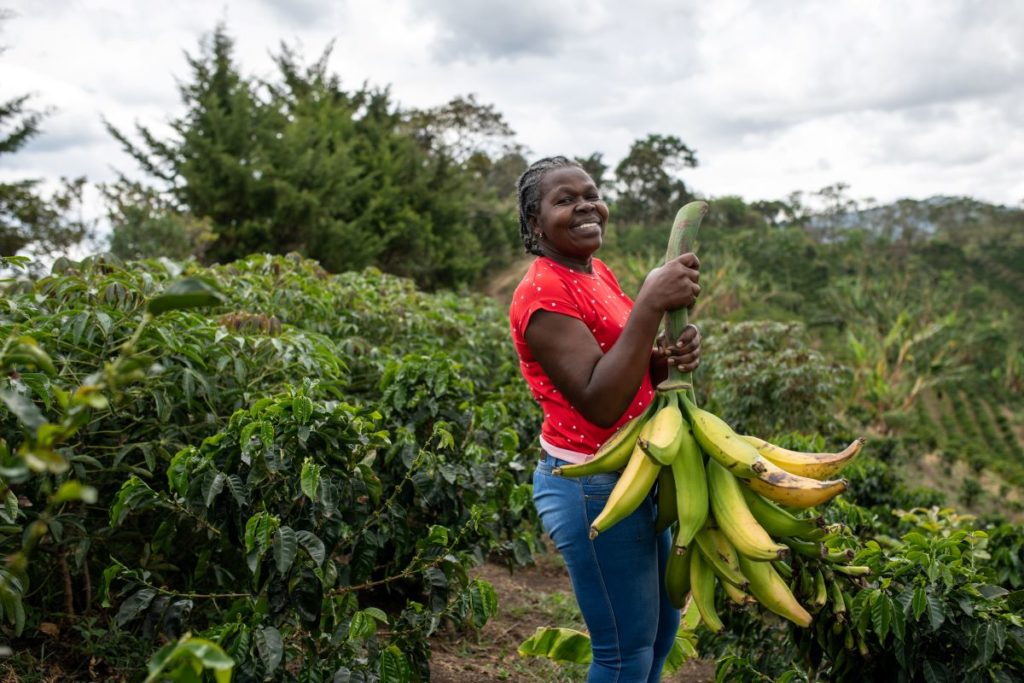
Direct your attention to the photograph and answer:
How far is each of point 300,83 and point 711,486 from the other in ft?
71.4

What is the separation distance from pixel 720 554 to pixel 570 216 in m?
0.88

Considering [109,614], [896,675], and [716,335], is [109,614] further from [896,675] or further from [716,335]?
[716,335]

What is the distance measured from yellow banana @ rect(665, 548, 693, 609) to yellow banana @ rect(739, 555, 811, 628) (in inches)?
5.4

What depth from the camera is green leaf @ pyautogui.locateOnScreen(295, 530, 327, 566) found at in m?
2.18

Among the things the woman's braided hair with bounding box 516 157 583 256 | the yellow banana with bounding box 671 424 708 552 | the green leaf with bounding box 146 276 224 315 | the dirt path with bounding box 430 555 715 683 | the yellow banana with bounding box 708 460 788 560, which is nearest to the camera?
the green leaf with bounding box 146 276 224 315

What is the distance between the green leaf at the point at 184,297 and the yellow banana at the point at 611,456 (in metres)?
1.17

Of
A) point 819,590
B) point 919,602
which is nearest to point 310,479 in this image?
point 819,590

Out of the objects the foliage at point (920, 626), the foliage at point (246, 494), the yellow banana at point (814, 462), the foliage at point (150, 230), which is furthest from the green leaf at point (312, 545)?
the foliage at point (150, 230)

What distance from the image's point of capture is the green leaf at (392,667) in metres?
2.26

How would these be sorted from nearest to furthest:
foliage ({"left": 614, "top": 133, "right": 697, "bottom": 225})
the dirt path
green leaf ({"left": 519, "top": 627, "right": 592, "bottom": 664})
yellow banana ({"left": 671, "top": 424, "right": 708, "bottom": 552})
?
yellow banana ({"left": 671, "top": 424, "right": 708, "bottom": 552}) → green leaf ({"left": 519, "top": 627, "right": 592, "bottom": 664}) → the dirt path → foliage ({"left": 614, "top": 133, "right": 697, "bottom": 225})

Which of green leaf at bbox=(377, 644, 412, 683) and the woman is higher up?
the woman

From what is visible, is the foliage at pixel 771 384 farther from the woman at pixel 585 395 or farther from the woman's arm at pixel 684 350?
the woman's arm at pixel 684 350

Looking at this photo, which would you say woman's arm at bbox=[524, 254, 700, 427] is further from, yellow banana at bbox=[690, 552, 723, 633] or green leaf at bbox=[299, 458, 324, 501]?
green leaf at bbox=[299, 458, 324, 501]

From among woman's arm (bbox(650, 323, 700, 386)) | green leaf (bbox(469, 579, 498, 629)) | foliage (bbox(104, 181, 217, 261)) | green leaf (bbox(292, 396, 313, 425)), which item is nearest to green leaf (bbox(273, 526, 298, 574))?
green leaf (bbox(292, 396, 313, 425))
